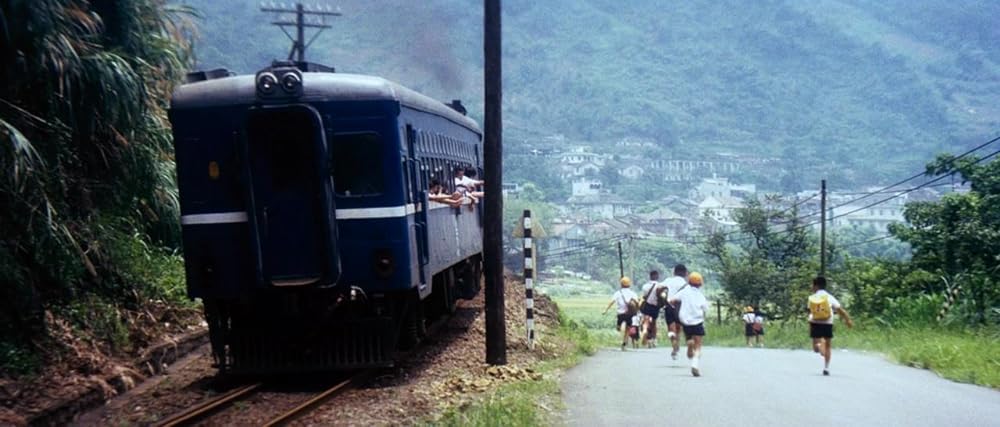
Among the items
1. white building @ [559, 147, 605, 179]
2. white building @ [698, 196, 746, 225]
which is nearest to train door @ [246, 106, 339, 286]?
white building @ [698, 196, 746, 225]

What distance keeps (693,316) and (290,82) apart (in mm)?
5258

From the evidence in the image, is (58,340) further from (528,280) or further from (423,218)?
(528,280)

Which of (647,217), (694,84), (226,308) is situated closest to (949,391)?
(226,308)

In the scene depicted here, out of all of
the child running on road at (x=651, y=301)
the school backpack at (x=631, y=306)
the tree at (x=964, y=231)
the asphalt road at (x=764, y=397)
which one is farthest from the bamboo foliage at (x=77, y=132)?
the tree at (x=964, y=231)

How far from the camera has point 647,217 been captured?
5941 cm

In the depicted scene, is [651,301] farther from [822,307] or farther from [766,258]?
[766,258]

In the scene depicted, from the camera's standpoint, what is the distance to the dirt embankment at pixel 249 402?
9.29 meters

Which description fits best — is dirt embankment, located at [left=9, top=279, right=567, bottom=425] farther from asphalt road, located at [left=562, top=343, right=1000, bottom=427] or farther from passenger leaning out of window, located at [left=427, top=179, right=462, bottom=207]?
passenger leaning out of window, located at [left=427, top=179, right=462, bottom=207]

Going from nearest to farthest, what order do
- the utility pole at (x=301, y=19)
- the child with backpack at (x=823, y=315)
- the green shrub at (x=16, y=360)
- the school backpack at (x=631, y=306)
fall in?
the green shrub at (x=16, y=360), the child with backpack at (x=823, y=315), the school backpack at (x=631, y=306), the utility pole at (x=301, y=19)

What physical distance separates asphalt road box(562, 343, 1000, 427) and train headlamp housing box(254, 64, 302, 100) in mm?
3867

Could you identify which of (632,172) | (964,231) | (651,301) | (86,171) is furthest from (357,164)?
(632,172)

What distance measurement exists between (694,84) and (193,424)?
121 metres

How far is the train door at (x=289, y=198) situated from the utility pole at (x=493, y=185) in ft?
6.67

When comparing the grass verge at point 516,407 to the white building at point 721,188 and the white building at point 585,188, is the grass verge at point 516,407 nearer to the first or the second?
the white building at point 585,188
